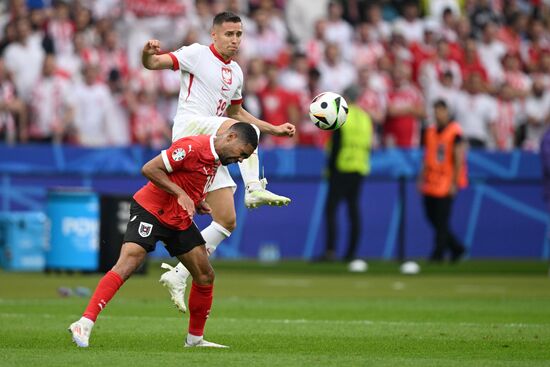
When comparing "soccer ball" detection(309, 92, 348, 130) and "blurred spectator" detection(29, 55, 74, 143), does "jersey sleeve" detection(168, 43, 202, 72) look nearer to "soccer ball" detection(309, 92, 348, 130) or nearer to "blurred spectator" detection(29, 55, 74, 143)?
"soccer ball" detection(309, 92, 348, 130)

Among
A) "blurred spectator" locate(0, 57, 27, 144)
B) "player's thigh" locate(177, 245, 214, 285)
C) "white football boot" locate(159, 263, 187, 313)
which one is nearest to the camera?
"player's thigh" locate(177, 245, 214, 285)

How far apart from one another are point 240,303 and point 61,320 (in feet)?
10.2

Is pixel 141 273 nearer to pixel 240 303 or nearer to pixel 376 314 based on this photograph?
pixel 240 303

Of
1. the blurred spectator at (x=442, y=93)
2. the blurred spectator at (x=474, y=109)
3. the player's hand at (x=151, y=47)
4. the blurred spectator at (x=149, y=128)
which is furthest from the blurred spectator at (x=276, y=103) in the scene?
the player's hand at (x=151, y=47)

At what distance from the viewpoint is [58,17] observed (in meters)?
22.9

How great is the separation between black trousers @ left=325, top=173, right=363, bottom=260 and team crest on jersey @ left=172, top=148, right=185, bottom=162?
40.5ft

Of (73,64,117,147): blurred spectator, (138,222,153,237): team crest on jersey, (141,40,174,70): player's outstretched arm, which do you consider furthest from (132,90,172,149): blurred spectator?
(138,222,153,237): team crest on jersey

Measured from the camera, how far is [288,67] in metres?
24.6

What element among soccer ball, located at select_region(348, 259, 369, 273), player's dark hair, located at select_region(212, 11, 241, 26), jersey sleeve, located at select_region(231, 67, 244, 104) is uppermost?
player's dark hair, located at select_region(212, 11, 241, 26)

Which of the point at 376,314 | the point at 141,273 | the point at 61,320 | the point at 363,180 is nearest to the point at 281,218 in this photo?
the point at 363,180

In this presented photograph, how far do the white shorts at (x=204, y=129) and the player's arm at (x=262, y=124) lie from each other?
0.31 metres

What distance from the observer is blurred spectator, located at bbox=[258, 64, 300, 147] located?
2341cm

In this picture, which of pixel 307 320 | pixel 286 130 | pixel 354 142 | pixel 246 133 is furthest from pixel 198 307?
pixel 354 142

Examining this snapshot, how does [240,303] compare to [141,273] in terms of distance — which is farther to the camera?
[141,273]
